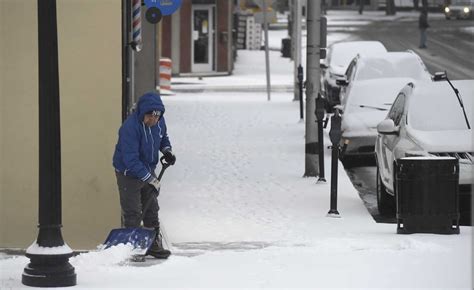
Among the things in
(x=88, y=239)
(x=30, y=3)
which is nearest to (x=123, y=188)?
(x=88, y=239)

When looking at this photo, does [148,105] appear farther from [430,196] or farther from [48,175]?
[430,196]

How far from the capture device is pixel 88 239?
11.9 metres

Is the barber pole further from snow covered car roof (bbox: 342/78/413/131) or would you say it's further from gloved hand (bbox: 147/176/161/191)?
snow covered car roof (bbox: 342/78/413/131)

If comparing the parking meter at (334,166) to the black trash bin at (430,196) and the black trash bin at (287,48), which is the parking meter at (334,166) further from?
the black trash bin at (287,48)

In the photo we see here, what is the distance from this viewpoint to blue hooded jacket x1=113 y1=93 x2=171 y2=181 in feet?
34.6

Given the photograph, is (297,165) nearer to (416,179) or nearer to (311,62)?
(311,62)

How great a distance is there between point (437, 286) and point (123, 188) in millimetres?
2975

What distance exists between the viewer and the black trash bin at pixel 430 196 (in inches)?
480

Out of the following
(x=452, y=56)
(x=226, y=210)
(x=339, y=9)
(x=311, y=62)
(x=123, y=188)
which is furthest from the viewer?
(x=339, y=9)

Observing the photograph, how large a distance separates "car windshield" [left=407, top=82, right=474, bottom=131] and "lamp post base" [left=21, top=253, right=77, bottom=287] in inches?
250

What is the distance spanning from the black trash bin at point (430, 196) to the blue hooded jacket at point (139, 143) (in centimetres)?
288

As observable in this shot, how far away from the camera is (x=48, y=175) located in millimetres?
9406

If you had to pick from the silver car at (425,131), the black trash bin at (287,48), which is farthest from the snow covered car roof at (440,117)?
the black trash bin at (287,48)

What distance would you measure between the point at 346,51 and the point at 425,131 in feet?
59.8
